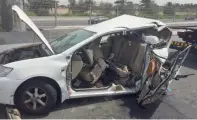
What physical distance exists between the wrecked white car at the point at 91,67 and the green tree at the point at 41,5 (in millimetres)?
11473

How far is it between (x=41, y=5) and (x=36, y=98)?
13.6m

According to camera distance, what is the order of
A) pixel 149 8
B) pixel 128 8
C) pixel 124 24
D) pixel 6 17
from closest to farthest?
pixel 124 24 → pixel 6 17 → pixel 128 8 → pixel 149 8

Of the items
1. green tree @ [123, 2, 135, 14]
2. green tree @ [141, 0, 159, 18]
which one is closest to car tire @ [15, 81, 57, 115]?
green tree @ [123, 2, 135, 14]

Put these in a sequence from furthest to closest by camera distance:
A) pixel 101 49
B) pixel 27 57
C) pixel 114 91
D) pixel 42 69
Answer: pixel 101 49
pixel 114 91
pixel 27 57
pixel 42 69

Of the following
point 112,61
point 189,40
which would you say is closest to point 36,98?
point 112,61

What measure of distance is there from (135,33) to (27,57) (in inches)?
84.2

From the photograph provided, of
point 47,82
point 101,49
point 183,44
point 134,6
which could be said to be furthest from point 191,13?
point 47,82

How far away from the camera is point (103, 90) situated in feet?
14.0

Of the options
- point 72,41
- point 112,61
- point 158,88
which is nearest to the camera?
point 158,88

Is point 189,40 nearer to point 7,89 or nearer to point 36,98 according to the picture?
point 36,98

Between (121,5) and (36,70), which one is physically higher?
(121,5)

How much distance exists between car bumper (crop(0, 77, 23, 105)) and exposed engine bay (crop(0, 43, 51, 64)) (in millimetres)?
517

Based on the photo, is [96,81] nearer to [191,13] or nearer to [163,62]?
[163,62]

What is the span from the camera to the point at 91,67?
4.64 metres
